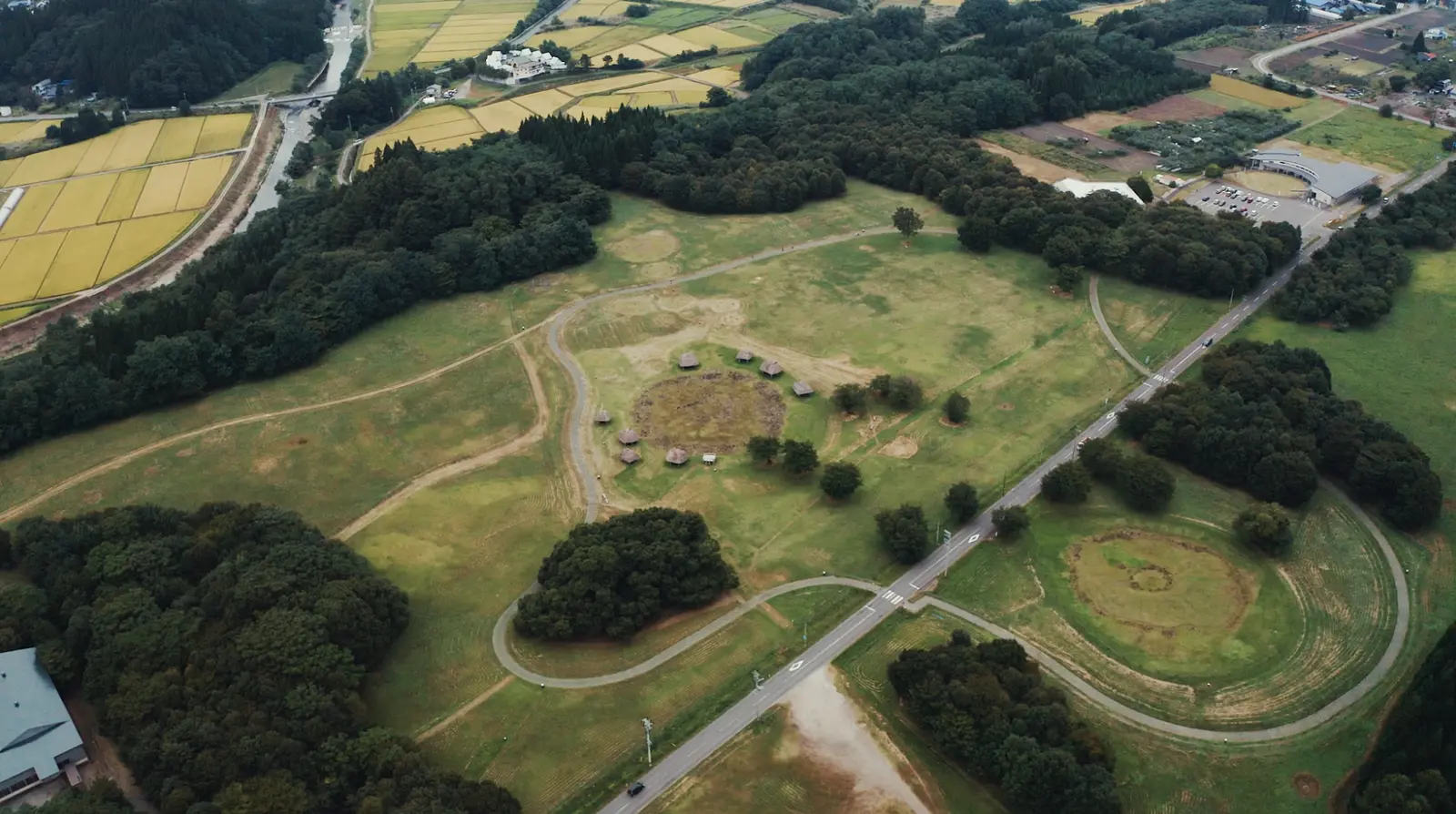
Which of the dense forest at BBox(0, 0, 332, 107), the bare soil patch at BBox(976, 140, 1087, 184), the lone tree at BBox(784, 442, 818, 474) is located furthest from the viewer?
the dense forest at BBox(0, 0, 332, 107)

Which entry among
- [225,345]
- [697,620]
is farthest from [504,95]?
[697,620]

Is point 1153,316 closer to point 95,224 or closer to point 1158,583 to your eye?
point 1158,583

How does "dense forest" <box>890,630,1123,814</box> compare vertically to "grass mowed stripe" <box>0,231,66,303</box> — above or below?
below

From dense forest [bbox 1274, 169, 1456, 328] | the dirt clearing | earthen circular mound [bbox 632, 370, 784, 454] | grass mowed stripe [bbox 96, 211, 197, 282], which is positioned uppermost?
grass mowed stripe [bbox 96, 211, 197, 282]

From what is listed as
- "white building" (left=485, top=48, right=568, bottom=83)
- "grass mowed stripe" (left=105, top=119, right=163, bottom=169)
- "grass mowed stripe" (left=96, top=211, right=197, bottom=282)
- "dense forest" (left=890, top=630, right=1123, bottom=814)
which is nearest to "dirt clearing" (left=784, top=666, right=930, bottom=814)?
"dense forest" (left=890, top=630, right=1123, bottom=814)

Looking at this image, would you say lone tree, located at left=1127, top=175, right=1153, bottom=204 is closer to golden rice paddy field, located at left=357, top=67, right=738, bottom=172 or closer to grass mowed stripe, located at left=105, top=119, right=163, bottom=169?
golden rice paddy field, located at left=357, top=67, right=738, bottom=172

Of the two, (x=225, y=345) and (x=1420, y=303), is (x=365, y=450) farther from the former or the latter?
(x=1420, y=303)

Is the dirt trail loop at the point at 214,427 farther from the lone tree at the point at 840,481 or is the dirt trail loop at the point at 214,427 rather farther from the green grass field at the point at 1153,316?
the green grass field at the point at 1153,316
